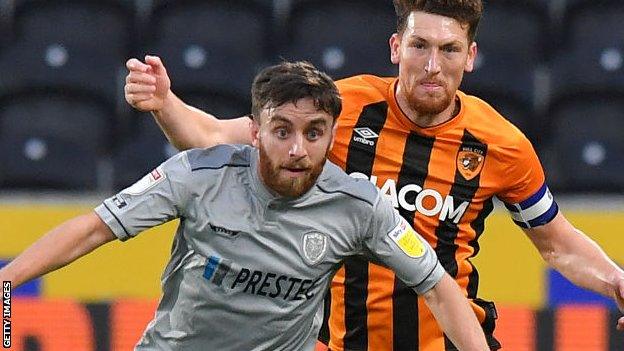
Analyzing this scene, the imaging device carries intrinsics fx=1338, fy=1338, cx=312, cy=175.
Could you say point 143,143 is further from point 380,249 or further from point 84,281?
point 380,249

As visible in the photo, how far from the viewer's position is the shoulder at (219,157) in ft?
11.1

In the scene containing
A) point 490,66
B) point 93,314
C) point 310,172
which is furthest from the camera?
point 490,66

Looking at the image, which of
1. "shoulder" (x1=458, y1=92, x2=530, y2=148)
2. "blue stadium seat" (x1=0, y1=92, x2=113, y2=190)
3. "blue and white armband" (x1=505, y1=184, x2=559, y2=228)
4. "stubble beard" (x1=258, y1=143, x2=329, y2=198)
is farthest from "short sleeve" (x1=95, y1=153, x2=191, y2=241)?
"blue stadium seat" (x1=0, y1=92, x2=113, y2=190)

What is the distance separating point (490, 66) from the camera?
21.8 ft

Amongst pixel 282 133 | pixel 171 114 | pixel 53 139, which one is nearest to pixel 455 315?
pixel 282 133

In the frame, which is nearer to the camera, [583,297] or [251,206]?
[251,206]

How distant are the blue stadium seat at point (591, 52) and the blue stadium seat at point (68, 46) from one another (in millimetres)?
2199

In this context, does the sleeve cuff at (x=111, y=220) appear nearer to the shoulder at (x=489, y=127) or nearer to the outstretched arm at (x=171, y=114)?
the outstretched arm at (x=171, y=114)

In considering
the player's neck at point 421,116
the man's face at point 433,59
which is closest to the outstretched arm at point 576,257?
the player's neck at point 421,116

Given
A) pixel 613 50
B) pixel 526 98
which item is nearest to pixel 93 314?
pixel 526 98

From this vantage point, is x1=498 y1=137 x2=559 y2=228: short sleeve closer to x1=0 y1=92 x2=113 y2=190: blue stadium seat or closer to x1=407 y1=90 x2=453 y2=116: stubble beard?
x1=407 y1=90 x2=453 y2=116: stubble beard

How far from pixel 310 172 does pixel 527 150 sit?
0.93 m

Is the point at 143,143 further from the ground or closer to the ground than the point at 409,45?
closer to the ground

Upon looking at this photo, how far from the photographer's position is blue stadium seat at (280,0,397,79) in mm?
6598
